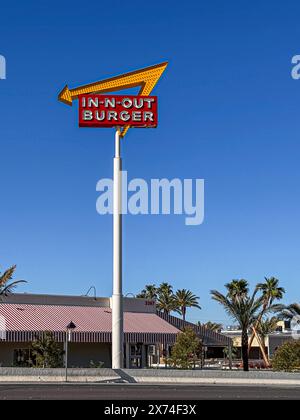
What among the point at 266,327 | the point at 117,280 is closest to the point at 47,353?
the point at 117,280

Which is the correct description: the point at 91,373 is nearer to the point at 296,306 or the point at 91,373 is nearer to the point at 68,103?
the point at 68,103

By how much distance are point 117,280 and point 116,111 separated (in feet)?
35.8

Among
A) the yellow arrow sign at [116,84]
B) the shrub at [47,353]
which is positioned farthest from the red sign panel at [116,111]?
the shrub at [47,353]

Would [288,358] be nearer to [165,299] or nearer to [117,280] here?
[117,280]

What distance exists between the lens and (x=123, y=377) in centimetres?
3925

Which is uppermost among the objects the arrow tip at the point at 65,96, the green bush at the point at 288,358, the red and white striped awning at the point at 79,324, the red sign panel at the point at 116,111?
the arrow tip at the point at 65,96

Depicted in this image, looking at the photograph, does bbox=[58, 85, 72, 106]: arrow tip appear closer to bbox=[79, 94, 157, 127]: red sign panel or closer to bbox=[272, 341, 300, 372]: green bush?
bbox=[79, 94, 157, 127]: red sign panel

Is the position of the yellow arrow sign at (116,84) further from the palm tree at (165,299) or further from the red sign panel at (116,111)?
the palm tree at (165,299)

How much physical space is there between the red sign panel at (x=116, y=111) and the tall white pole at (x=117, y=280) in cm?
312

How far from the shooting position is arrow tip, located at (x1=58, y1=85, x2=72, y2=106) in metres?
48.0

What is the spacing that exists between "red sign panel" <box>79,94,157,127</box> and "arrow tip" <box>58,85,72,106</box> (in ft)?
2.62

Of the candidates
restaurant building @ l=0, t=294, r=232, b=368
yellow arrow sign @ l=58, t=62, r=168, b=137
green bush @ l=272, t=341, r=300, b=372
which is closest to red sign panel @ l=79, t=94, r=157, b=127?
yellow arrow sign @ l=58, t=62, r=168, b=137

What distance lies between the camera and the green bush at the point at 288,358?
43.2 meters
